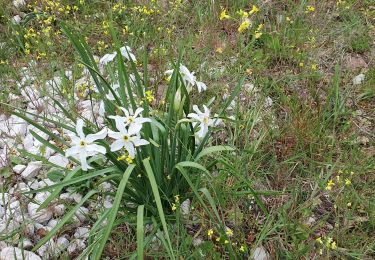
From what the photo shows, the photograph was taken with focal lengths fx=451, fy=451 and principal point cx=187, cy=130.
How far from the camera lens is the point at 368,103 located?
3.00 meters

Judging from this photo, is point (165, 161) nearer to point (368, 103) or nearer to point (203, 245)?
point (203, 245)

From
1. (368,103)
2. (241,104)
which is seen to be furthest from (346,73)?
(241,104)

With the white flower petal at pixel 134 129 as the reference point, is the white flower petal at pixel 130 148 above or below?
below

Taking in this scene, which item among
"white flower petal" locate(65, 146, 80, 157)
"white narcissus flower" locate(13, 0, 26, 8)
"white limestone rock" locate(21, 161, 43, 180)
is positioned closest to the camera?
"white flower petal" locate(65, 146, 80, 157)

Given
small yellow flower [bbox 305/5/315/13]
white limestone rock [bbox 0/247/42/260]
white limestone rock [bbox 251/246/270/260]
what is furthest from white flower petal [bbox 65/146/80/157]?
small yellow flower [bbox 305/5/315/13]

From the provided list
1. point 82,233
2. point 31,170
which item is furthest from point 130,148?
point 31,170

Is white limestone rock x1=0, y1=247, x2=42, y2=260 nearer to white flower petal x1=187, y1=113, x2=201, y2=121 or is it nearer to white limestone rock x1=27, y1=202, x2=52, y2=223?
white limestone rock x1=27, y1=202, x2=52, y2=223

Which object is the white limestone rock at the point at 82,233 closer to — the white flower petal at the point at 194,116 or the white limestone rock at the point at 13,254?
the white limestone rock at the point at 13,254

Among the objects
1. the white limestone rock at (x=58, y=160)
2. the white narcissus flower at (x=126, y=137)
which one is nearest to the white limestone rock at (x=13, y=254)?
the white limestone rock at (x=58, y=160)

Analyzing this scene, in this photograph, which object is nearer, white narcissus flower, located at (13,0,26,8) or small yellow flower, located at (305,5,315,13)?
small yellow flower, located at (305,5,315,13)

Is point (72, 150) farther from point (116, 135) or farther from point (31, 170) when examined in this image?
point (31, 170)

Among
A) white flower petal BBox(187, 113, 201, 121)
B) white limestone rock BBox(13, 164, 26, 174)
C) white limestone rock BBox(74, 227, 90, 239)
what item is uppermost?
white flower petal BBox(187, 113, 201, 121)

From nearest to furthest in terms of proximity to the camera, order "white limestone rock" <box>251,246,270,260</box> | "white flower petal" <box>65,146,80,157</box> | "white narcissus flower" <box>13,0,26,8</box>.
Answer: "white flower petal" <box>65,146,80,157</box>, "white limestone rock" <box>251,246,270,260</box>, "white narcissus flower" <box>13,0,26,8</box>

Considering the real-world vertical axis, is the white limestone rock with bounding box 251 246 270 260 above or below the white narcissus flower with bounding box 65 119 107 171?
below
